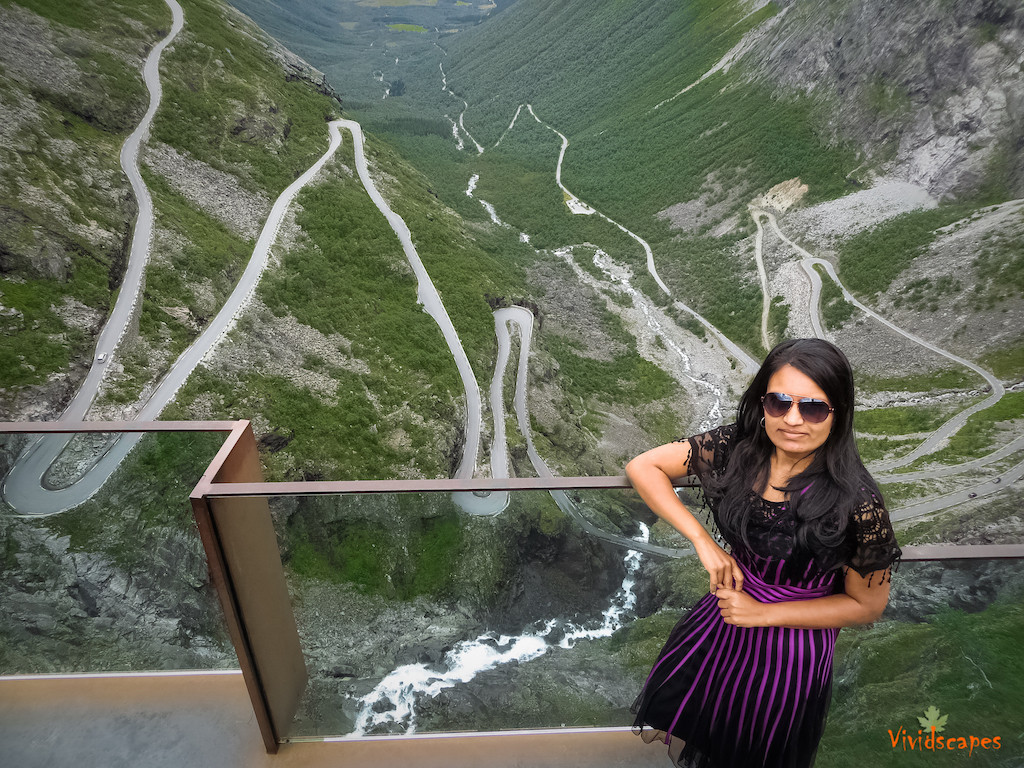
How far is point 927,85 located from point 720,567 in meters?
71.0

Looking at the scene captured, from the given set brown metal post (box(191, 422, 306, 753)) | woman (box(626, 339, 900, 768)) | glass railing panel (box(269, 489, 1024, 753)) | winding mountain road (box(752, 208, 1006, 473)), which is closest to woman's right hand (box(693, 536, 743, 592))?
woman (box(626, 339, 900, 768))

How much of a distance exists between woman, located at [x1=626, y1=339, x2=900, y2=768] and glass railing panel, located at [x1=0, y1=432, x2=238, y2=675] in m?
2.23

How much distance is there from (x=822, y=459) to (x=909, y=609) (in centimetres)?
85

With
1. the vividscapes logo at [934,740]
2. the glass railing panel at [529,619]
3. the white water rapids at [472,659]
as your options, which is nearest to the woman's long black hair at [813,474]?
the glass railing panel at [529,619]

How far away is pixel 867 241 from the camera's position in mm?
51094

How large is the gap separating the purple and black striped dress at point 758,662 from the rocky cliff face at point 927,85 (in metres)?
60.7

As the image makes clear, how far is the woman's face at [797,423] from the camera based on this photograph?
2.20 metres

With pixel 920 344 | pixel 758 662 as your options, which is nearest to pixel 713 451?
pixel 758 662

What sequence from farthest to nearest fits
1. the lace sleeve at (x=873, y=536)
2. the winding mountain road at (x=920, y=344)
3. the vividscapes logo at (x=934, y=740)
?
1. the winding mountain road at (x=920, y=344)
2. the vividscapes logo at (x=934, y=740)
3. the lace sleeve at (x=873, y=536)

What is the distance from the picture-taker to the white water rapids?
9.23 ft

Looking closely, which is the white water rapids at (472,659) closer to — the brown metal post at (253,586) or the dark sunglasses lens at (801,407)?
the brown metal post at (253,586)

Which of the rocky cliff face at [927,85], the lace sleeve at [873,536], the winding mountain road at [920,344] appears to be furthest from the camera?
the rocky cliff face at [927,85]

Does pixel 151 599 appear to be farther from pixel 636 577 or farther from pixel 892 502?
pixel 892 502

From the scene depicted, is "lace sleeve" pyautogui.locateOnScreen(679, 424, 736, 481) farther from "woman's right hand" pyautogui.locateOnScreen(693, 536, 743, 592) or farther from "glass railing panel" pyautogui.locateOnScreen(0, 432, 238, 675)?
"glass railing panel" pyautogui.locateOnScreen(0, 432, 238, 675)
